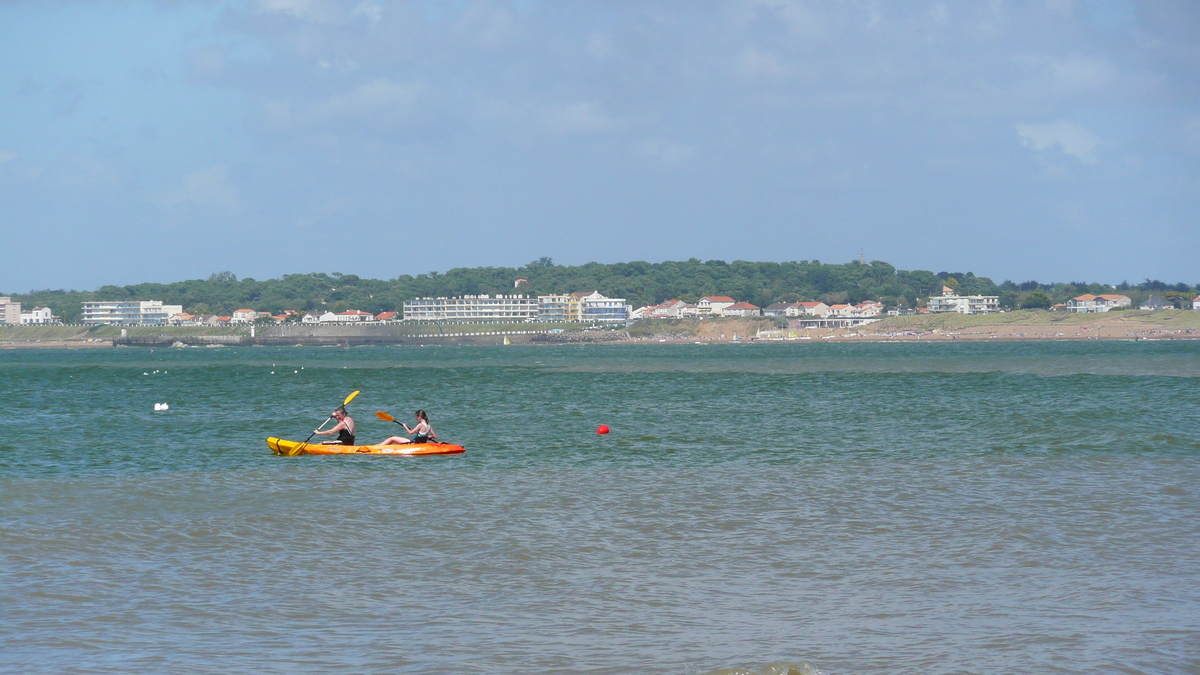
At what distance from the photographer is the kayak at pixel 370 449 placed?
2531 centimetres

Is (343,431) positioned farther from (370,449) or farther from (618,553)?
(618,553)

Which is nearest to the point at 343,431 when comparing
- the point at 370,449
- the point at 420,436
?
the point at 370,449

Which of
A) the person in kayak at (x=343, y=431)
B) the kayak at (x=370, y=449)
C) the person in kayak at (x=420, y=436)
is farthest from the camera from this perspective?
the person in kayak at (x=343, y=431)

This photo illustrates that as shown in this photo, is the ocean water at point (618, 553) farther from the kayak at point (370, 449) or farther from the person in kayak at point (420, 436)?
the person in kayak at point (420, 436)

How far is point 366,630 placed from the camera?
10.1 m

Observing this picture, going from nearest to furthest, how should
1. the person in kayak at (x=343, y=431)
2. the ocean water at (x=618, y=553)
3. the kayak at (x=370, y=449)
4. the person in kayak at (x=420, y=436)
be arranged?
the ocean water at (x=618, y=553), the kayak at (x=370, y=449), the person in kayak at (x=420, y=436), the person in kayak at (x=343, y=431)

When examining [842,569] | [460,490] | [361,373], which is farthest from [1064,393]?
[361,373]

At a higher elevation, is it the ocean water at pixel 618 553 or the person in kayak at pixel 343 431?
the person in kayak at pixel 343 431

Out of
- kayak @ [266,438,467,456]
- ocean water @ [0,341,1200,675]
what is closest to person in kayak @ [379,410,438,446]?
kayak @ [266,438,467,456]

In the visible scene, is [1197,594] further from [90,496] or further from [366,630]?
[90,496]

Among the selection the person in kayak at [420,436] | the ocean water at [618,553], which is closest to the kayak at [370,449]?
the person in kayak at [420,436]

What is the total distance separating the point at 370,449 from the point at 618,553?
13.3 m

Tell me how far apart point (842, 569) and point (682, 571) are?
6.25 feet

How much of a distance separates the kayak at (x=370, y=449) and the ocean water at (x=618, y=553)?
32cm
